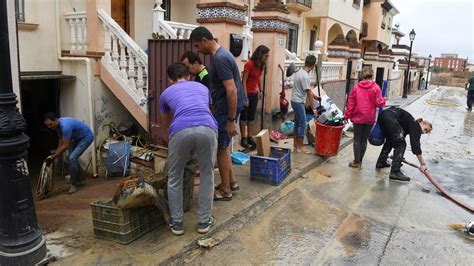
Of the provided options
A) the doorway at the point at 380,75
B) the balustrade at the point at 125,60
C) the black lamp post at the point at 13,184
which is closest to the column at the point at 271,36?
the balustrade at the point at 125,60

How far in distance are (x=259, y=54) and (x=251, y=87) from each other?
2.05 feet

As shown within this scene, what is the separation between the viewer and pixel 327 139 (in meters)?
6.89

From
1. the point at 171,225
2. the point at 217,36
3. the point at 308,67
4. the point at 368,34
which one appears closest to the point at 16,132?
the point at 171,225

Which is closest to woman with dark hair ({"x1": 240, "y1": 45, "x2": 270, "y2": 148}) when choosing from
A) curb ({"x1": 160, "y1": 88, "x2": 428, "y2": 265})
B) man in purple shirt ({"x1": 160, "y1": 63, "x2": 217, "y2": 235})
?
curb ({"x1": 160, "y1": 88, "x2": 428, "y2": 265})

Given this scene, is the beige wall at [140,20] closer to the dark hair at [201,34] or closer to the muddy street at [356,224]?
the muddy street at [356,224]

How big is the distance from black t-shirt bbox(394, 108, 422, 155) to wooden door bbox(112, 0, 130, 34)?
6.53 meters

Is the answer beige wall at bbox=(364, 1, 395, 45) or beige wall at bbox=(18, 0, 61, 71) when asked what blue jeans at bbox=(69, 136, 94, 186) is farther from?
beige wall at bbox=(364, 1, 395, 45)

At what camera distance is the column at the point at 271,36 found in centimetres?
759

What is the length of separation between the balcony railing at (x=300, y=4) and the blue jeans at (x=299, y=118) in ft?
32.9

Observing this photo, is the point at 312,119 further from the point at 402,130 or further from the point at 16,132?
the point at 16,132

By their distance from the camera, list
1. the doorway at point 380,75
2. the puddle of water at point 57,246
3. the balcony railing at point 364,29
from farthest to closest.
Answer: the balcony railing at point 364,29
the doorway at point 380,75
the puddle of water at point 57,246

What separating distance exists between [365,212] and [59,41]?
21.0 ft

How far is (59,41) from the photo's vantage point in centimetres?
759

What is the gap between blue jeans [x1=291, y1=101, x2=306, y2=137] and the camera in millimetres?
6953
